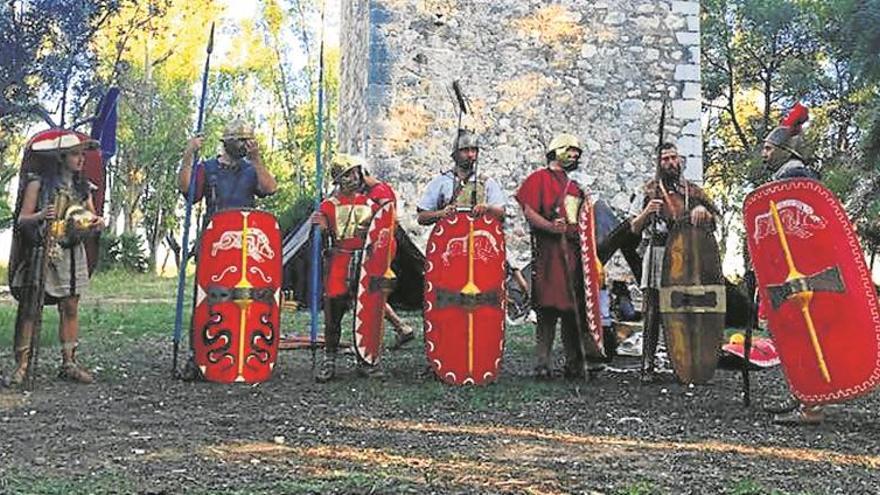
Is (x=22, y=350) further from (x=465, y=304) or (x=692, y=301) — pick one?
(x=692, y=301)

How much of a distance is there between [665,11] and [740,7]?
11.3 metres

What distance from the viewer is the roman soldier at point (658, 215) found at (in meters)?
5.85

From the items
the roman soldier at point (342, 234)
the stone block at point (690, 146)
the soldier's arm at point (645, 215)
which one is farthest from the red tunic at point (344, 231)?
the stone block at point (690, 146)

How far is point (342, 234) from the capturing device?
19.6 ft

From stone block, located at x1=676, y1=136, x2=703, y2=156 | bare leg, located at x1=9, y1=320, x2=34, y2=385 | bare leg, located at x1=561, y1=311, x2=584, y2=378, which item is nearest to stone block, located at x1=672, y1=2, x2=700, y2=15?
stone block, located at x1=676, y1=136, x2=703, y2=156

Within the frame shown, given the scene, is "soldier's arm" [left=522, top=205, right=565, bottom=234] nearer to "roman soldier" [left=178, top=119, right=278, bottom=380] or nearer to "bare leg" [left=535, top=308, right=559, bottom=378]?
"bare leg" [left=535, top=308, right=559, bottom=378]

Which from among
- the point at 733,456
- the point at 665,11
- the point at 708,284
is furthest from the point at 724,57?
the point at 733,456

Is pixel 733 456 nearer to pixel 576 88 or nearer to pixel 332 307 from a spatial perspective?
pixel 332 307

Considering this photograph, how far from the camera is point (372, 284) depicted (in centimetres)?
576

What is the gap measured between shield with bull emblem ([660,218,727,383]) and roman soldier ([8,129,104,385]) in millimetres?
3087

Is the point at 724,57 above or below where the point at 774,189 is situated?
above

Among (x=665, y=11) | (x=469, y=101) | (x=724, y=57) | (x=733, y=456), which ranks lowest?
(x=733, y=456)

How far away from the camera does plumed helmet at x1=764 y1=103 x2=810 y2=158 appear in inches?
193

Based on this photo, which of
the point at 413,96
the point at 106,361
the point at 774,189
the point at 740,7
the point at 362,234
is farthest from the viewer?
the point at 740,7
